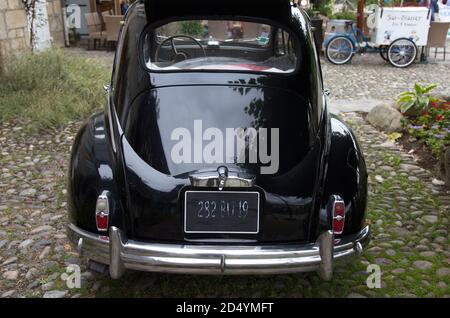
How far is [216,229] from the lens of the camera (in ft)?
9.36

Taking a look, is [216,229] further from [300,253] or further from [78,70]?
[78,70]

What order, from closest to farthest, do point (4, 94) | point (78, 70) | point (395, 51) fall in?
point (4, 94)
point (78, 70)
point (395, 51)

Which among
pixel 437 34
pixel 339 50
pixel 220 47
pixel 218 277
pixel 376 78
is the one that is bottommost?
pixel 218 277

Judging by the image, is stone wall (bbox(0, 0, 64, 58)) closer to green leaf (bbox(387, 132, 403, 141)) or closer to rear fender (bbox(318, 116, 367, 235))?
green leaf (bbox(387, 132, 403, 141))

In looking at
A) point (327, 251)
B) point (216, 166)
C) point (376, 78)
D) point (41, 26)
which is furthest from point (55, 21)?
point (327, 251)

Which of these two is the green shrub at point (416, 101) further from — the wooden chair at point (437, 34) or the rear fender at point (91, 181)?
the wooden chair at point (437, 34)

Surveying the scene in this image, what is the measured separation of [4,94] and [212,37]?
4.41m

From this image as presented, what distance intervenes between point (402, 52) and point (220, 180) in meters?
10.2

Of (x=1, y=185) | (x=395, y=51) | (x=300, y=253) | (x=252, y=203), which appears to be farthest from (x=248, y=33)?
(x=395, y=51)

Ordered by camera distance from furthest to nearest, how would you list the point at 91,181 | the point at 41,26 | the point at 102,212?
the point at 41,26 → the point at 91,181 → the point at 102,212

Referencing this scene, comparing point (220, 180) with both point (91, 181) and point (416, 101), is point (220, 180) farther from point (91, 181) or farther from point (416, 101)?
point (416, 101)

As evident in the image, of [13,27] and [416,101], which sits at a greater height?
[13,27]

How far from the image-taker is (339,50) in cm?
1180
